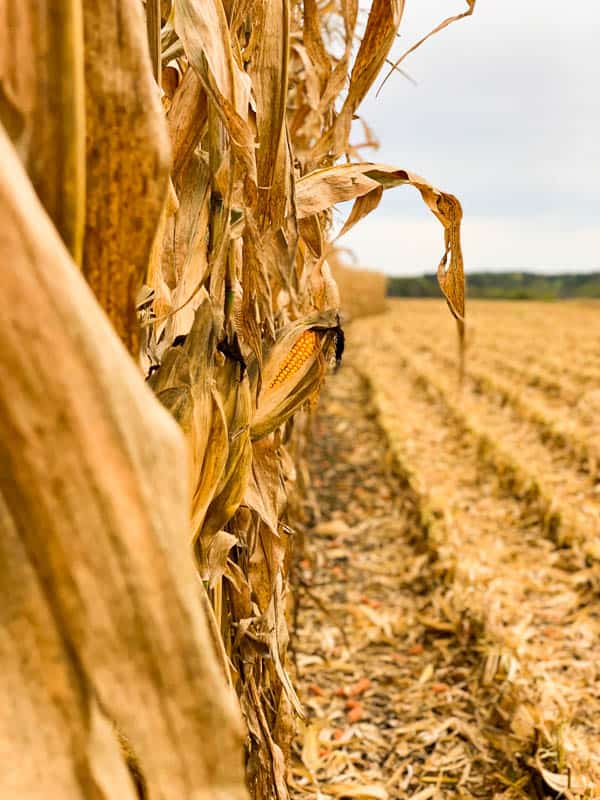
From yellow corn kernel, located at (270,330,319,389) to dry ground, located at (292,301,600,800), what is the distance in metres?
1.19

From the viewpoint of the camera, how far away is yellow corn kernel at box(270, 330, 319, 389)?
1.09m

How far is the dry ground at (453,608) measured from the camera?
2.15 meters

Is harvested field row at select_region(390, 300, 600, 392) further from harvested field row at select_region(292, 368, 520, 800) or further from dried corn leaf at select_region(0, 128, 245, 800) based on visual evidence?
A: dried corn leaf at select_region(0, 128, 245, 800)

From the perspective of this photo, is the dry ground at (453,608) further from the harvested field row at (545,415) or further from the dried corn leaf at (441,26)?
the dried corn leaf at (441,26)

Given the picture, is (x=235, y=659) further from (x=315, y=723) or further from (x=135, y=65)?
(x=315, y=723)

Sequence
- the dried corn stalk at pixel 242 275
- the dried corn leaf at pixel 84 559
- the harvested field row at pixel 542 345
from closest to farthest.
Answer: the dried corn leaf at pixel 84 559
the dried corn stalk at pixel 242 275
the harvested field row at pixel 542 345

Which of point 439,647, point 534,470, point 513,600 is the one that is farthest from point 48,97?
point 534,470

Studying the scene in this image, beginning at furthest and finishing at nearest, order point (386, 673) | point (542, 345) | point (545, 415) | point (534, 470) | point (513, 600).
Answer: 1. point (542, 345)
2. point (545, 415)
3. point (534, 470)
4. point (513, 600)
5. point (386, 673)

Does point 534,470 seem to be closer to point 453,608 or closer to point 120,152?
point 453,608

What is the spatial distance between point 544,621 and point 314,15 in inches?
101

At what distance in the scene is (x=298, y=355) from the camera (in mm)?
1097

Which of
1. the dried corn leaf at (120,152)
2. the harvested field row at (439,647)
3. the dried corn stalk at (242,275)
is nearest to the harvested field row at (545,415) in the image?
the harvested field row at (439,647)

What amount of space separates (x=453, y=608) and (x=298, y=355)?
2.28 m

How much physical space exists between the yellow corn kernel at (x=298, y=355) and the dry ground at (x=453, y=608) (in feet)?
3.91
